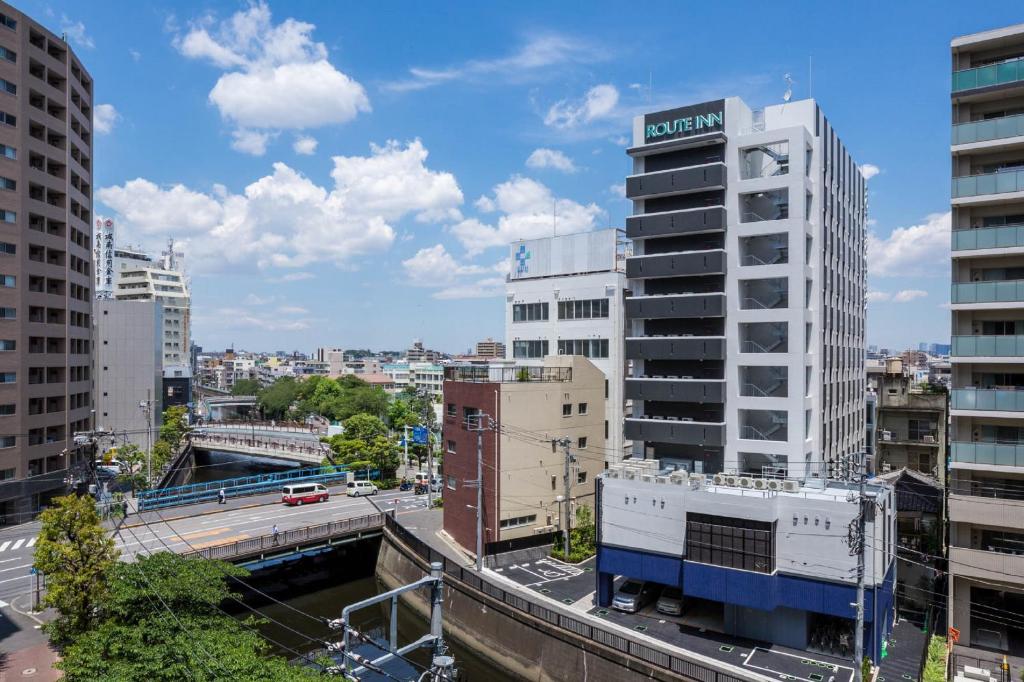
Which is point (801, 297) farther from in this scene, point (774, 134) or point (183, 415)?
point (183, 415)

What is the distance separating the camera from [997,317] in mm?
33938

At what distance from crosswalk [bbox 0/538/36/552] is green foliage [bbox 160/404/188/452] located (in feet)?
134

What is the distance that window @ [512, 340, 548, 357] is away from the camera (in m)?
60.7

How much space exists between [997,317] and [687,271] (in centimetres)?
1737

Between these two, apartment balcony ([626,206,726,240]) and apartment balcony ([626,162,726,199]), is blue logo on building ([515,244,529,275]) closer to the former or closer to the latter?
apartment balcony ([626,206,726,240])

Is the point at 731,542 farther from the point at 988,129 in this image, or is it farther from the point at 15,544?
the point at 15,544

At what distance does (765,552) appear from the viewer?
30.7 metres

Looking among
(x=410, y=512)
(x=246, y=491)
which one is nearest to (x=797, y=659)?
(x=410, y=512)

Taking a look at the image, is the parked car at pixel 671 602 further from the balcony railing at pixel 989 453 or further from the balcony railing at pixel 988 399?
the balcony railing at pixel 988 399

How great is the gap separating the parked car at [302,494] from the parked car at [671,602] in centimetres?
3756

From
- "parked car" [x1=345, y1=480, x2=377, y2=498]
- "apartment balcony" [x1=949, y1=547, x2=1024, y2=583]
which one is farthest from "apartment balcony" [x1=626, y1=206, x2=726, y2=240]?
"parked car" [x1=345, y1=480, x2=377, y2=498]

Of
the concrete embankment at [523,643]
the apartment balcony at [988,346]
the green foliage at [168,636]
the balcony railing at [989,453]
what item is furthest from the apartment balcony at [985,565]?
the green foliage at [168,636]

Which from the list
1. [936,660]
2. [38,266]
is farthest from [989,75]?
[38,266]

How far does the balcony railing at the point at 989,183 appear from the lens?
1291 inches
